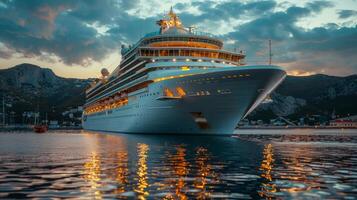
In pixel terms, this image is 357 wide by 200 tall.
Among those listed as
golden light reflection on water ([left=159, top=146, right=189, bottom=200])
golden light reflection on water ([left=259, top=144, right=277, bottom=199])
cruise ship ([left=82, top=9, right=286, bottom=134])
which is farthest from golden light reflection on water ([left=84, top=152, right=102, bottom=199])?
cruise ship ([left=82, top=9, right=286, bottom=134])

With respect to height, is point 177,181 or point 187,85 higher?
point 187,85

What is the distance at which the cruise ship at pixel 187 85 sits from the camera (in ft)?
144

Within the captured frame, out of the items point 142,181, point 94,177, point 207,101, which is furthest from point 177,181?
point 207,101

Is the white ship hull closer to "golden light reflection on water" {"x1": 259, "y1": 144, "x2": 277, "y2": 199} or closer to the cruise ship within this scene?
the cruise ship

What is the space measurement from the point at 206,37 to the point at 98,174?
44004mm

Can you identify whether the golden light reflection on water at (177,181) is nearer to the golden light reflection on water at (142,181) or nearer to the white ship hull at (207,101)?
the golden light reflection on water at (142,181)

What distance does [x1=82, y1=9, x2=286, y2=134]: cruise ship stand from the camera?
144 feet

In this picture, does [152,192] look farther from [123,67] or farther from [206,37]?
[123,67]

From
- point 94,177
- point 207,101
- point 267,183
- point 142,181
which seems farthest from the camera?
point 207,101

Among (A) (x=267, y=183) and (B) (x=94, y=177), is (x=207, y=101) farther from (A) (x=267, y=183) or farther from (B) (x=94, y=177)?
(A) (x=267, y=183)

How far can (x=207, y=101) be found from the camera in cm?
4628

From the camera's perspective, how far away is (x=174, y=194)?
41.2 ft

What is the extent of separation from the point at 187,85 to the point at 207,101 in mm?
2882

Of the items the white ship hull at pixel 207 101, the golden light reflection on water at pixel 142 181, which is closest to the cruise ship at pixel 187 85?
the white ship hull at pixel 207 101
